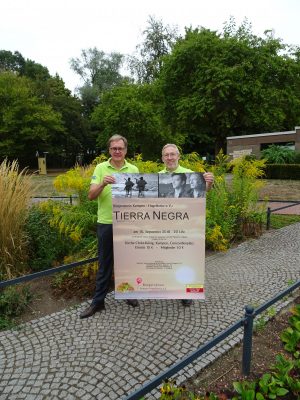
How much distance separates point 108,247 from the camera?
3.51 meters

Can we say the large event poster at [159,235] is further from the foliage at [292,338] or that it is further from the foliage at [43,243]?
the foliage at [43,243]

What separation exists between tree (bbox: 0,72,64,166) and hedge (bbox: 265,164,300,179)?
22.3 metres

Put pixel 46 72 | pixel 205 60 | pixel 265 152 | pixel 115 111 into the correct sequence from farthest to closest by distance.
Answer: pixel 46 72
pixel 115 111
pixel 265 152
pixel 205 60

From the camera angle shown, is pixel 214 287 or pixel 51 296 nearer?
pixel 51 296

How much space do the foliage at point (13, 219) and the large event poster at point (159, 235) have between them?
1.76 m

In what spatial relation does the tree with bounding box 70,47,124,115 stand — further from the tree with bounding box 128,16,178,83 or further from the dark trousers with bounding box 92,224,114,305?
the dark trousers with bounding box 92,224,114,305

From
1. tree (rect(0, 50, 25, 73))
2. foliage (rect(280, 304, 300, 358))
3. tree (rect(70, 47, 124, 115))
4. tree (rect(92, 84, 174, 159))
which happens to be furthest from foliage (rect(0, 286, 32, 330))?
tree (rect(0, 50, 25, 73))

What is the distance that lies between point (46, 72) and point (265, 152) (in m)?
37.1

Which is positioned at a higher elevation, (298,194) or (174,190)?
(174,190)

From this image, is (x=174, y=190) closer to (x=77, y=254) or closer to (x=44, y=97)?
(x=77, y=254)

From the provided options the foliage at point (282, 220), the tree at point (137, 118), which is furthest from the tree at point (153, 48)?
the foliage at point (282, 220)

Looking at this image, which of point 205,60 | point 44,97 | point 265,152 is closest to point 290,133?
point 265,152

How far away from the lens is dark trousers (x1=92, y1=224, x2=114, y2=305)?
11.4ft

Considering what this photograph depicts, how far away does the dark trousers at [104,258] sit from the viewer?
3471 mm
